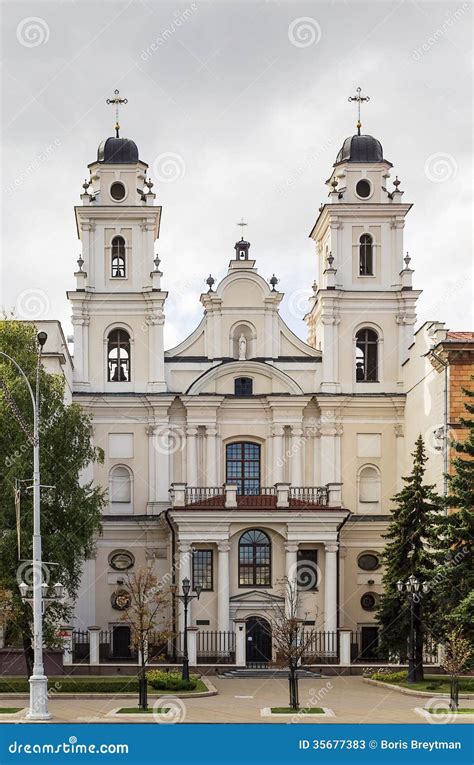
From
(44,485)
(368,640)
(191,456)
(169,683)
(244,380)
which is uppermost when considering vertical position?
(244,380)

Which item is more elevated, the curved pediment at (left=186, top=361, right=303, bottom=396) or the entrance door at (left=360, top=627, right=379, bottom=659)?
the curved pediment at (left=186, top=361, right=303, bottom=396)

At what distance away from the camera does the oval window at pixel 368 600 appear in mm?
59031

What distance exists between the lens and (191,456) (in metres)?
60.4

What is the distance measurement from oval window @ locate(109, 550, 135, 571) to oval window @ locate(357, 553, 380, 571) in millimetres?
9920

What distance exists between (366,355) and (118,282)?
11706 millimetres

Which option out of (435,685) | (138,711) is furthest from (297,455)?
(138,711)

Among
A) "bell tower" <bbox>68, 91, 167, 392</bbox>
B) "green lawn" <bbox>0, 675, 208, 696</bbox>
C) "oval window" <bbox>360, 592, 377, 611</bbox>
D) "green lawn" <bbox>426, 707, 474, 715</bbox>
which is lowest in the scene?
"green lawn" <bbox>0, 675, 208, 696</bbox>

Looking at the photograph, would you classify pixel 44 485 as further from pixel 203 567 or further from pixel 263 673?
pixel 203 567

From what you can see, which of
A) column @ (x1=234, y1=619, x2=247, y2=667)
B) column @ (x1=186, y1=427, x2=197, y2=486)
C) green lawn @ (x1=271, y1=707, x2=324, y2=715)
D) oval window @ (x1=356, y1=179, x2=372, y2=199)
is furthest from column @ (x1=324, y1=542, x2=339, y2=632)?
green lawn @ (x1=271, y1=707, x2=324, y2=715)

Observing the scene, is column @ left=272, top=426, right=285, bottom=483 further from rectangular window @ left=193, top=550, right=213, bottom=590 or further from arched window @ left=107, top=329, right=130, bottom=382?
arched window @ left=107, top=329, right=130, bottom=382

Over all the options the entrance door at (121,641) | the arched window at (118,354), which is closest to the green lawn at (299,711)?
the entrance door at (121,641)

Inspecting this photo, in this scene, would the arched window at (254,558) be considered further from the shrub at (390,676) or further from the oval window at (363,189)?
the oval window at (363,189)

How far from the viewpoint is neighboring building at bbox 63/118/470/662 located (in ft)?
196

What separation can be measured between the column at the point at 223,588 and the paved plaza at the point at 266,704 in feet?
24.2
